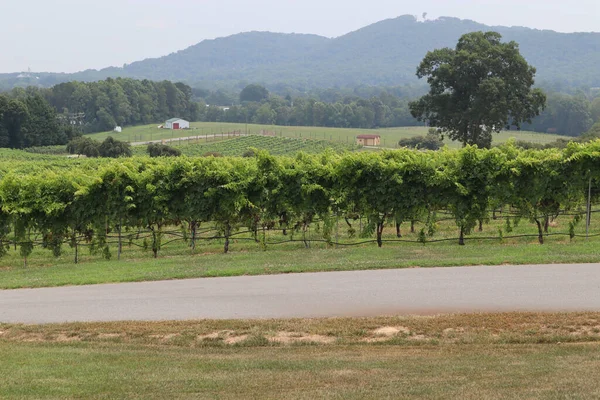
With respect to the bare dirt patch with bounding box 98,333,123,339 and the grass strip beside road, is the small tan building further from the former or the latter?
the bare dirt patch with bounding box 98,333,123,339

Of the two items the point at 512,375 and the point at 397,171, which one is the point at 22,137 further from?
the point at 512,375

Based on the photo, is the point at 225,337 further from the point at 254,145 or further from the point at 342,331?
the point at 254,145

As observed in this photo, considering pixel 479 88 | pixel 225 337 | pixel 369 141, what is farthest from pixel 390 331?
pixel 369 141

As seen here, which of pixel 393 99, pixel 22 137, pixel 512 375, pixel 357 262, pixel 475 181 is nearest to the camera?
pixel 512 375

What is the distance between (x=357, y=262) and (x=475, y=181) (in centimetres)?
550

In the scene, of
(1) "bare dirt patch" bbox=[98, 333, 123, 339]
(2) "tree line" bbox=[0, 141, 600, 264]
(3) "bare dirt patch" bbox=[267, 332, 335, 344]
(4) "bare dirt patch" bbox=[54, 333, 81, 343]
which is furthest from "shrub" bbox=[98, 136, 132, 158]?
(3) "bare dirt patch" bbox=[267, 332, 335, 344]

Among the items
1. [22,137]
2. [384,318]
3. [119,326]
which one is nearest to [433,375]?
[384,318]

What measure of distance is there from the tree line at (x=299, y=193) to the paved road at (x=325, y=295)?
508 cm

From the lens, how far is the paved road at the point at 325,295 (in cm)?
1262

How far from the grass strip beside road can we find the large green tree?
34.9 m

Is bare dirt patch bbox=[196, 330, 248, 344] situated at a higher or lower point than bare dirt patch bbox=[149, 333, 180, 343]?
higher

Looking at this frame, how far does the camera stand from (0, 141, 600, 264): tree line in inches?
805

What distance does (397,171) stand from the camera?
20594mm

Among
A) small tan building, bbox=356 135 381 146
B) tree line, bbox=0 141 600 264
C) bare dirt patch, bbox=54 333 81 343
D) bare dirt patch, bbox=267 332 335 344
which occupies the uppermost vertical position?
small tan building, bbox=356 135 381 146
